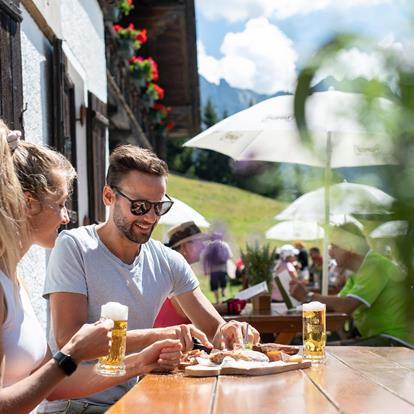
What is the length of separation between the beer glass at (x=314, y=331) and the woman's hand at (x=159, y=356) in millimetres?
439

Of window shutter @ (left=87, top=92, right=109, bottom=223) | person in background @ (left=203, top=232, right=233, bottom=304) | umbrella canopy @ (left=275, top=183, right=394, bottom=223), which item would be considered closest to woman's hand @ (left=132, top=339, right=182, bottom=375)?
umbrella canopy @ (left=275, top=183, right=394, bottom=223)

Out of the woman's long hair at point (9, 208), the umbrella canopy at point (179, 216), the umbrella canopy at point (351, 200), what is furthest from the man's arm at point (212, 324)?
the umbrella canopy at point (179, 216)

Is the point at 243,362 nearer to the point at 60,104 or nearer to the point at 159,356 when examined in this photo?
the point at 159,356

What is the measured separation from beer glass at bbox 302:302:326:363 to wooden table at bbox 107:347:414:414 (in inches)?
2.5

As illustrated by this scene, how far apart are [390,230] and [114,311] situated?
1558mm

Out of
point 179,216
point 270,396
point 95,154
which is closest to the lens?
point 270,396

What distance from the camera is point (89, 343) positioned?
161 cm

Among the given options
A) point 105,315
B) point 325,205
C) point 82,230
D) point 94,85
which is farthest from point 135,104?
point 325,205

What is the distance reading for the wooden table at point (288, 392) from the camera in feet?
4.91

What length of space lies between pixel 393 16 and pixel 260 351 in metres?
2.19

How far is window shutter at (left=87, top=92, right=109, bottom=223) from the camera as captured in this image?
6.18m

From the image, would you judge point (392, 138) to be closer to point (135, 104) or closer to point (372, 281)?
point (372, 281)

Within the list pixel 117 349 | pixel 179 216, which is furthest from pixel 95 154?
pixel 117 349

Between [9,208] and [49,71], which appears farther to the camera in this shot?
[49,71]
